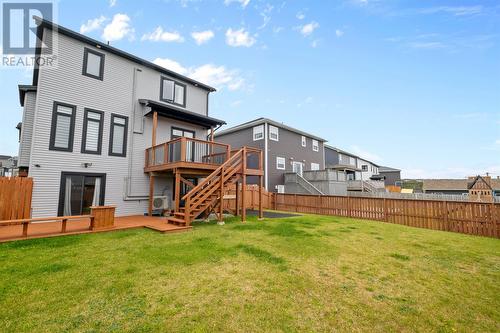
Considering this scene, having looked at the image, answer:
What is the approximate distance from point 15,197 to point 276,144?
58.1ft

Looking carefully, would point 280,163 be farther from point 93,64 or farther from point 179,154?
point 93,64

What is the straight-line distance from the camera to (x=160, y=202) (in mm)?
11883

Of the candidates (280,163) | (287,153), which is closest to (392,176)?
(287,153)

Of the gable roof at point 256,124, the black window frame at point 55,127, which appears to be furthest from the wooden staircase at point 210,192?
the gable roof at point 256,124

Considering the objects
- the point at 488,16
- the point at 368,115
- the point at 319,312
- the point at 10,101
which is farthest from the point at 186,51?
the point at 368,115

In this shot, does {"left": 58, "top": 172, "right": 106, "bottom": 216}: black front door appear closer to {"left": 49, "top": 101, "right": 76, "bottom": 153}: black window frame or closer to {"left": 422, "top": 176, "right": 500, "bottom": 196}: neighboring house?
{"left": 49, "top": 101, "right": 76, "bottom": 153}: black window frame

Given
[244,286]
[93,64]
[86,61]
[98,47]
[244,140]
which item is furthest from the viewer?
[244,140]

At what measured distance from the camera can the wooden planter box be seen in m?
7.87

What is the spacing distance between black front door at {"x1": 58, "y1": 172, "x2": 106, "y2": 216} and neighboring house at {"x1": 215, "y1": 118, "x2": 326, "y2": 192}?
12971mm

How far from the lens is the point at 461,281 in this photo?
163 inches

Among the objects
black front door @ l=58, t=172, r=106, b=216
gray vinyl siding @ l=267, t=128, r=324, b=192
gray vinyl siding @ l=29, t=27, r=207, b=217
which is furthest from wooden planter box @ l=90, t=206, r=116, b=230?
gray vinyl siding @ l=267, t=128, r=324, b=192

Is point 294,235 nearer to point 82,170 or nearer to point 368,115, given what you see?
point 82,170

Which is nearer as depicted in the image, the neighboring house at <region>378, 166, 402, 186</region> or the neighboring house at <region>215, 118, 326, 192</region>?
the neighboring house at <region>215, 118, 326, 192</region>

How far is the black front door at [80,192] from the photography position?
956 centimetres
